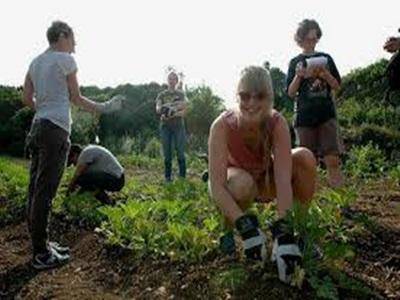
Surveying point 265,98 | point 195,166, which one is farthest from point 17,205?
point 195,166

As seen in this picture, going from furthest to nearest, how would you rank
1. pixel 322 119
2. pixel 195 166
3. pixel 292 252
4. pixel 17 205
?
pixel 195 166
pixel 17 205
pixel 322 119
pixel 292 252

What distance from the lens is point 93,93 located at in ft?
72.8

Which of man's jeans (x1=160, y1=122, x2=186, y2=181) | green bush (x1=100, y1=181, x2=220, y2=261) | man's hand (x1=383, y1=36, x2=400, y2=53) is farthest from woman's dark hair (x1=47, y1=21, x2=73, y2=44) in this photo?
man's jeans (x1=160, y1=122, x2=186, y2=181)

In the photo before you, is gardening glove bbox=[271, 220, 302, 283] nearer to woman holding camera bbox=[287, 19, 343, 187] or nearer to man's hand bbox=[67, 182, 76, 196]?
woman holding camera bbox=[287, 19, 343, 187]

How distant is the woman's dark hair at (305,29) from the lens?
20.2 feet

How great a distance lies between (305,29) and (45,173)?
237 cm

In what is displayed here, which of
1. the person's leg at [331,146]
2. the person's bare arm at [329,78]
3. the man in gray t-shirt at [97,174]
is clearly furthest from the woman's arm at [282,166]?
the man in gray t-shirt at [97,174]

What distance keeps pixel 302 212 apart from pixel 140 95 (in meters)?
17.2

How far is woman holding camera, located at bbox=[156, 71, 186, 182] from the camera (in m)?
9.56

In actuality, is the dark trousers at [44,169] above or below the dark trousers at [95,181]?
above

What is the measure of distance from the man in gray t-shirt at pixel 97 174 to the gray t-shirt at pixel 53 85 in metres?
2.00

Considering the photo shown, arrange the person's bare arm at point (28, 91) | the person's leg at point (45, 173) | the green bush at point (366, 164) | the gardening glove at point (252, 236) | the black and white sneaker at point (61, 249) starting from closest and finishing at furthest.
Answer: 1. the gardening glove at point (252, 236)
2. the person's leg at point (45, 173)
3. the person's bare arm at point (28, 91)
4. the black and white sneaker at point (61, 249)
5. the green bush at point (366, 164)

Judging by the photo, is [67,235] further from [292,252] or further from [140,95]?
[140,95]

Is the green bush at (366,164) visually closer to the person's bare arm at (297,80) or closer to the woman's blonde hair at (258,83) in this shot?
the person's bare arm at (297,80)
